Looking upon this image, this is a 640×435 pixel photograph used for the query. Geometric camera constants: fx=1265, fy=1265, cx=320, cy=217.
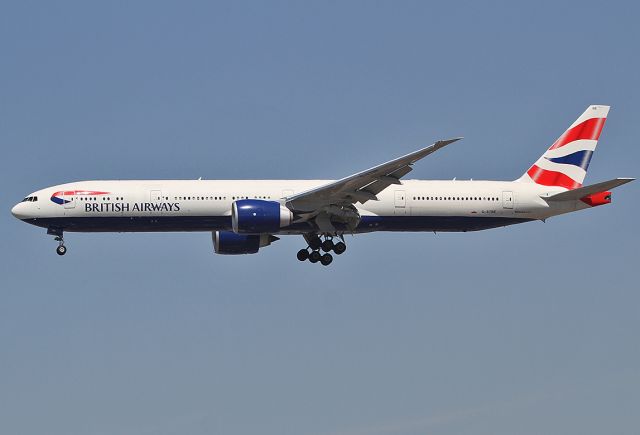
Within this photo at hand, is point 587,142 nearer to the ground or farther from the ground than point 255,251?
farther from the ground

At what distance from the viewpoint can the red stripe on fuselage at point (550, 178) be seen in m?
61.8

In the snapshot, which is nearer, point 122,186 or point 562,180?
point 122,186

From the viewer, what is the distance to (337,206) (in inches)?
2237

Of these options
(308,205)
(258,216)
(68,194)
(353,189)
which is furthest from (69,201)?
(353,189)

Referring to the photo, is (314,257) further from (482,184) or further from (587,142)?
(587,142)

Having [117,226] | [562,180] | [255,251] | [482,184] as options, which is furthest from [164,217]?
[562,180]

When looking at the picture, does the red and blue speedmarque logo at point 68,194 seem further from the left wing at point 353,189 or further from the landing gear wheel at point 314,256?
the landing gear wheel at point 314,256

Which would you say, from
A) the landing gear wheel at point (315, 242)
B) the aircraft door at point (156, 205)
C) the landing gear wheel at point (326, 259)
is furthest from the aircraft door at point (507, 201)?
the aircraft door at point (156, 205)

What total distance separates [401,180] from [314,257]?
18.0 ft

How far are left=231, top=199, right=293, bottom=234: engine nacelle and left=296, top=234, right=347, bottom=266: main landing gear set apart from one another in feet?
11.8

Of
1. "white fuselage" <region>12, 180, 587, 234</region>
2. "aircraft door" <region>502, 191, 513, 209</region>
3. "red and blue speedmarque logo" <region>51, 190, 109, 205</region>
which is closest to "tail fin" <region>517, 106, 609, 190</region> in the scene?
"white fuselage" <region>12, 180, 587, 234</region>

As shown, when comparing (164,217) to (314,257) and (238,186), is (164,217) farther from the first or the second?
(314,257)

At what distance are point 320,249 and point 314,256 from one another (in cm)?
47

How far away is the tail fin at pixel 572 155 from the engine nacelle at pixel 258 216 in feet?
43.2
